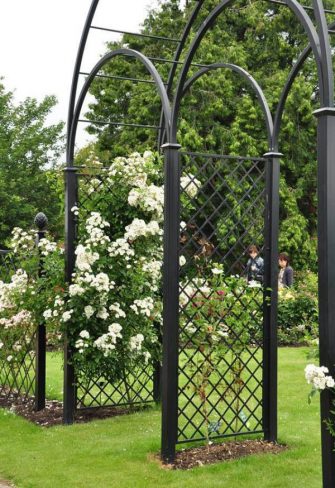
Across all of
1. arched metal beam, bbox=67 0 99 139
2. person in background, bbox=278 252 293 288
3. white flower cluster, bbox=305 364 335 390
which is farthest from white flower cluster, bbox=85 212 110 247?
person in background, bbox=278 252 293 288

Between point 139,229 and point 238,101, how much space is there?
13839 mm

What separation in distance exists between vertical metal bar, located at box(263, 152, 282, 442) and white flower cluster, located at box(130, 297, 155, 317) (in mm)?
1250

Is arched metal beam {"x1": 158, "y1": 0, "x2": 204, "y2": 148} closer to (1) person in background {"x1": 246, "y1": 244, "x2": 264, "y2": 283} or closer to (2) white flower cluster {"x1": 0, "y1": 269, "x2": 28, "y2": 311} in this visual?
(1) person in background {"x1": 246, "y1": 244, "x2": 264, "y2": 283}

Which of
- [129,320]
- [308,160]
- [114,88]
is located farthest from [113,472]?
[114,88]

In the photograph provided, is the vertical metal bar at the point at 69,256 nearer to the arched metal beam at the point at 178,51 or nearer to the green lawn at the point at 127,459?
the green lawn at the point at 127,459

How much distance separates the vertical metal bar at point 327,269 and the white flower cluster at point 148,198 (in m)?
2.77

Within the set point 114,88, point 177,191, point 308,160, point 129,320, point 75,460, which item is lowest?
Result: point 75,460

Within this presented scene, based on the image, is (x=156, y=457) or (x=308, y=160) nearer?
(x=156, y=457)

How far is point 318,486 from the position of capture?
13.5 ft

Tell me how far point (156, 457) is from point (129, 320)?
1.58m

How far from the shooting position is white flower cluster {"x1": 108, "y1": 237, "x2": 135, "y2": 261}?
5.87m

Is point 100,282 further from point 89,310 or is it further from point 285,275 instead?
point 285,275

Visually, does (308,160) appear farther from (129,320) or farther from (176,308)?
(176,308)

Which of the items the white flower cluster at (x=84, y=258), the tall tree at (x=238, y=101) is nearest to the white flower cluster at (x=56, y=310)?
the white flower cluster at (x=84, y=258)
